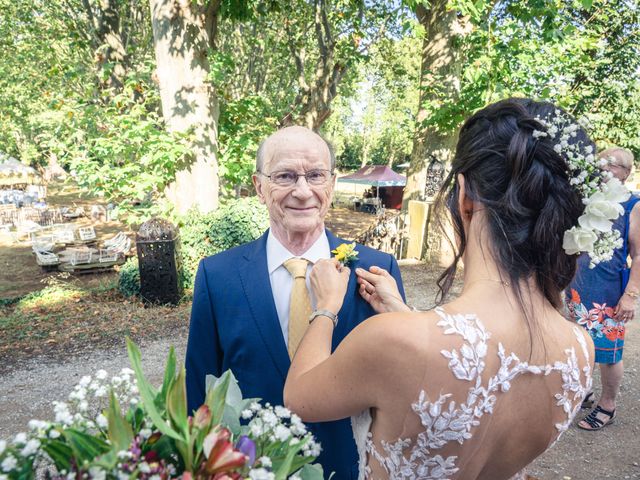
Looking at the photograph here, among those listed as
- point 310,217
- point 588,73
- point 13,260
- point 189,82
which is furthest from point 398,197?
point 310,217

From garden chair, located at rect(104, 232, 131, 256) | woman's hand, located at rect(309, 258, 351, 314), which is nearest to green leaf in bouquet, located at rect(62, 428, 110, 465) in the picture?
woman's hand, located at rect(309, 258, 351, 314)

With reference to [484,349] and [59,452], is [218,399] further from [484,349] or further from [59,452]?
[484,349]

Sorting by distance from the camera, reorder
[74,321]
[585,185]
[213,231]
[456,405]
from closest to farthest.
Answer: [456,405]
[585,185]
[74,321]
[213,231]

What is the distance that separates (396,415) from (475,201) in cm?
71

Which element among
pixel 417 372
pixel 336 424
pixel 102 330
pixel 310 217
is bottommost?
pixel 102 330

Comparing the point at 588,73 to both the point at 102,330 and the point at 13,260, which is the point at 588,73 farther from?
the point at 13,260

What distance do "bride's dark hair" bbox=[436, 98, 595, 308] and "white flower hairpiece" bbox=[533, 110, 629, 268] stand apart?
0.06 ft

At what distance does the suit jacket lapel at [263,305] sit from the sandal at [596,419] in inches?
146

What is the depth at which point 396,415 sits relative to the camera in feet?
4.52

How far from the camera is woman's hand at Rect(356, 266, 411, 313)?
2004 mm

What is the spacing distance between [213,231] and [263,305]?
716 centimetres

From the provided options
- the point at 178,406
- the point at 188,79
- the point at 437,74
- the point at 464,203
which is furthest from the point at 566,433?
the point at 437,74

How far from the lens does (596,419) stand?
14.3 ft

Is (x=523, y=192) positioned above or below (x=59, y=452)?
above
